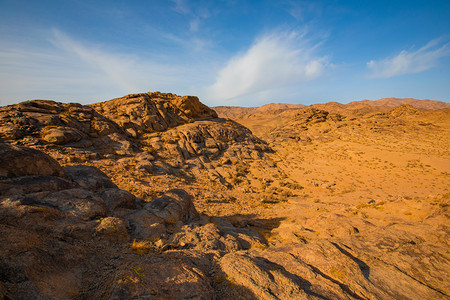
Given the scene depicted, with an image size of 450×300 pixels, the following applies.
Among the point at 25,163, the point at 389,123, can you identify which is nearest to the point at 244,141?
the point at 25,163

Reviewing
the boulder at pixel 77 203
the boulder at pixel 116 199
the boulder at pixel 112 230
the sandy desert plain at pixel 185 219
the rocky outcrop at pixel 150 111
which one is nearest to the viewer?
the sandy desert plain at pixel 185 219

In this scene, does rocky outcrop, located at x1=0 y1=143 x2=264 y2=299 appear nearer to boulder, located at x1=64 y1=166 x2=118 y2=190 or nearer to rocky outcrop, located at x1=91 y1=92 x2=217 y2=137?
boulder, located at x1=64 y1=166 x2=118 y2=190

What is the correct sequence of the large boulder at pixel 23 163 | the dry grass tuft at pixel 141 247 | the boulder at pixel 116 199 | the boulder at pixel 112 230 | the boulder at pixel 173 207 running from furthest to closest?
the boulder at pixel 173 207, the boulder at pixel 116 199, the large boulder at pixel 23 163, the boulder at pixel 112 230, the dry grass tuft at pixel 141 247

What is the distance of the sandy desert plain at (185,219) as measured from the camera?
3656mm

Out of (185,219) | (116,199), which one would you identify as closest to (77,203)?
(116,199)

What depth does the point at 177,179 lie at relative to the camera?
15508mm

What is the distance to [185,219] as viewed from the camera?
8266mm

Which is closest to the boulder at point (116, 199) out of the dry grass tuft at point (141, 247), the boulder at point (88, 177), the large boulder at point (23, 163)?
the boulder at point (88, 177)

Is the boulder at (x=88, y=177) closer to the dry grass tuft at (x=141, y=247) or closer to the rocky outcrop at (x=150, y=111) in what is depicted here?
the dry grass tuft at (x=141, y=247)

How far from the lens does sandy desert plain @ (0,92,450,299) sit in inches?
144

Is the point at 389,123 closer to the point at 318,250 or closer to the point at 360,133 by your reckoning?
the point at 360,133

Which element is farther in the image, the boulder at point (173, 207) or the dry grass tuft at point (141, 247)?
the boulder at point (173, 207)

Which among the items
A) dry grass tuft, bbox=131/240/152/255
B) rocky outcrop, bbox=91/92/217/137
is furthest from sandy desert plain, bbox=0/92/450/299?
rocky outcrop, bbox=91/92/217/137

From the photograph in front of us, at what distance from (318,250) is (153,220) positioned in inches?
213
